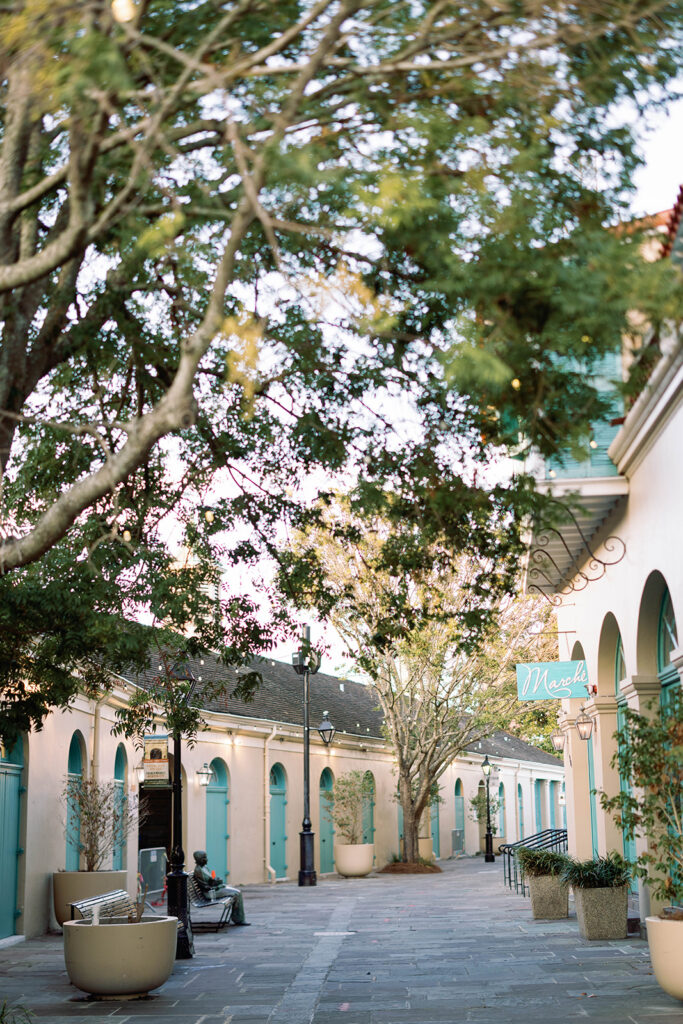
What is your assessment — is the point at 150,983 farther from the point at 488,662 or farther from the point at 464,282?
Answer: the point at 488,662

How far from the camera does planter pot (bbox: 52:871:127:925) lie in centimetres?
1656

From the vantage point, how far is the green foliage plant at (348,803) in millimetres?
30312

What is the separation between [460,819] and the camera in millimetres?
43469

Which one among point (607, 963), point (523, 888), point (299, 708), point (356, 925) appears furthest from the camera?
point (299, 708)

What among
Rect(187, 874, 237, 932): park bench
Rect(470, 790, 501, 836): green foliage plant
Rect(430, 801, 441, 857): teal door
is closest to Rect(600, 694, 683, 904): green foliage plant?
Rect(187, 874, 237, 932): park bench

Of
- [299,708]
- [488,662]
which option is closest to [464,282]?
[488,662]

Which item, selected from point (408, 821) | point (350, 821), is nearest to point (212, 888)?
point (408, 821)

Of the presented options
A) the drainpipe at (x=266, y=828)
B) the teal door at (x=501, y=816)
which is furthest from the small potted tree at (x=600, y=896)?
the teal door at (x=501, y=816)

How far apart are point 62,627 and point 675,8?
6.77 metres

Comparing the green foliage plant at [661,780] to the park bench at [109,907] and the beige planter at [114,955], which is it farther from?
the park bench at [109,907]

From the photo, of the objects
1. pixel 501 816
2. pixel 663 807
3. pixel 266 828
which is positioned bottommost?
pixel 501 816

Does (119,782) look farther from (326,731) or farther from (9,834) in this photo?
(326,731)

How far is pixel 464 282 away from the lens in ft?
16.7

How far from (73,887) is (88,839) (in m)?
0.78
